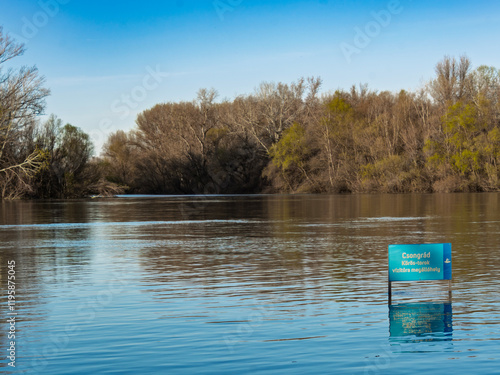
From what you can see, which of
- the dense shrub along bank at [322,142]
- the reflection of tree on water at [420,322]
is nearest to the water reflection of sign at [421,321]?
the reflection of tree on water at [420,322]

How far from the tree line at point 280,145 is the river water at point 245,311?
5548 centimetres

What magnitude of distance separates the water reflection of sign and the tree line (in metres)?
65.4

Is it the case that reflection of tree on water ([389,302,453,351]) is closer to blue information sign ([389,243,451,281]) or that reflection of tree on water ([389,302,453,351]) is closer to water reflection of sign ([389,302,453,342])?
water reflection of sign ([389,302,453,342])

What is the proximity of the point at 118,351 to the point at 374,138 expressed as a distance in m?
97.7

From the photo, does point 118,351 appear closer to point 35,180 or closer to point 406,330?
point 406,330

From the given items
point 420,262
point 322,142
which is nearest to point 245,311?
point 420,262

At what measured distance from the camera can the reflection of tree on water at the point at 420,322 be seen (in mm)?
11008

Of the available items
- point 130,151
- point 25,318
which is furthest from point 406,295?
point 130,151

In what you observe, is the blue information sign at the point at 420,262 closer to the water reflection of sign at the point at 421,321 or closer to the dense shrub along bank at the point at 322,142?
the water reflection of sign at the point at 421,321

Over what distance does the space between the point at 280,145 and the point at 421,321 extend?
103 meters

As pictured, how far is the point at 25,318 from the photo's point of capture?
12.8 metres

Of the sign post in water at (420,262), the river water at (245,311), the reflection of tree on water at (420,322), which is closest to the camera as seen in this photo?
the river water at (245,311)

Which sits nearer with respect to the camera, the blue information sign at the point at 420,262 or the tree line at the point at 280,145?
the blue information sign at the point at 420,262

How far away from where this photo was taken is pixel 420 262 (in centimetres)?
1369
